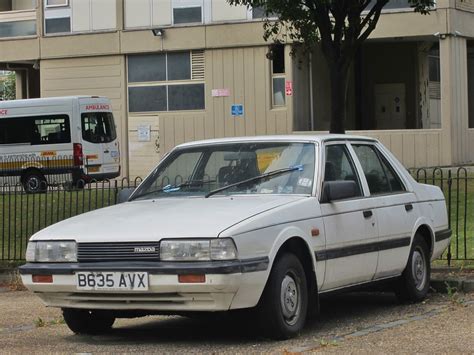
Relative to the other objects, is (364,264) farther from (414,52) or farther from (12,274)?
(414,52)

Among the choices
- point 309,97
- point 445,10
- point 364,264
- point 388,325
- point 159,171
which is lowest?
point 388,325

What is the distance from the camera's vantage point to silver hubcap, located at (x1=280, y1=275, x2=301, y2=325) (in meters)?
7.21

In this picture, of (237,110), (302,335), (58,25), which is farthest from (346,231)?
(58,25)

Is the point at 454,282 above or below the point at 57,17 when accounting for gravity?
below

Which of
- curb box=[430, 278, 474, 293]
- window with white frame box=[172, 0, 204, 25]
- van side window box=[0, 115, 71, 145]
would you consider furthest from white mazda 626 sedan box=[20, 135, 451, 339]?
window with white frame box=[172, 0, 204, 25]

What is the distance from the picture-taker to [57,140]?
94.6 ft

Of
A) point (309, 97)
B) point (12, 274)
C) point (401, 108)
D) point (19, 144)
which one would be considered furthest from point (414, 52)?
point (12, 274)

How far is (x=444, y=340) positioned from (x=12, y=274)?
6481 millimetres

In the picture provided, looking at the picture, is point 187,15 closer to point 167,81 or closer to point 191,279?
point 167,81

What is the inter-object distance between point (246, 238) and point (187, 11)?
26.3 metres

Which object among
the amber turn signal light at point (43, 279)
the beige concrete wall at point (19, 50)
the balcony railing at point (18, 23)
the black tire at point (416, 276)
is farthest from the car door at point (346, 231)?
the balcony railing at point (18, 23)

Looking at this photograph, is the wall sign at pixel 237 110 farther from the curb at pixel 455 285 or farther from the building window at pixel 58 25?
the curb at pixel 455 285

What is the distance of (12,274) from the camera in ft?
39.5

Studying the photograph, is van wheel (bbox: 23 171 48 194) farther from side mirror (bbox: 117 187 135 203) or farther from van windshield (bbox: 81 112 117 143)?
side mirror (bbox: 117 187 135 203)
